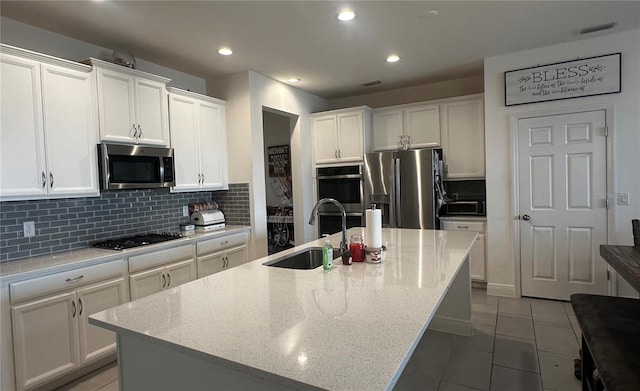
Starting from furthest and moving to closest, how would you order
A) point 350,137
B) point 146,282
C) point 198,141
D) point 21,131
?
point 350,137, point 198,141, point 146,282, point 21,131

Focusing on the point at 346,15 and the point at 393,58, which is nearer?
the point at 346,15

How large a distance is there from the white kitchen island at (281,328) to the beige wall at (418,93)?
134 inches

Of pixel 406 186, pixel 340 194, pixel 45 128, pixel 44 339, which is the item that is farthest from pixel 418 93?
pixel 44 339

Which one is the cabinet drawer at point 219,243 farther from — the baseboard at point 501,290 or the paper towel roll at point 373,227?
the baseboard at point 501,290

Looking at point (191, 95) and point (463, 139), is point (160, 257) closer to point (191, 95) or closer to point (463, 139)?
point (191, 95)

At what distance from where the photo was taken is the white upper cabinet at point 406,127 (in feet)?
14.4

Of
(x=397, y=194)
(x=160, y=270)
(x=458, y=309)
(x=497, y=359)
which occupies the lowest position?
(x=497, y=359)

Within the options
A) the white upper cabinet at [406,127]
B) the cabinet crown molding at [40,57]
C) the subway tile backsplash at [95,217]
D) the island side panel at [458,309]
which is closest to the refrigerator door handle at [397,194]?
the white upper cabinet at [406,127]

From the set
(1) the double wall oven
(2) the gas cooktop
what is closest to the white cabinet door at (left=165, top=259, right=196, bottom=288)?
(2) the gas cooktop

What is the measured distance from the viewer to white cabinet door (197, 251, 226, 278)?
3.28 m

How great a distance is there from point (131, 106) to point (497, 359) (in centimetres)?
352

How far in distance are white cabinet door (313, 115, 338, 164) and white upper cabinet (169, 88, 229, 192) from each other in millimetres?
1425

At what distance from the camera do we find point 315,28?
2.86 meters

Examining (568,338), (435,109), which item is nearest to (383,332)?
(568,338)
